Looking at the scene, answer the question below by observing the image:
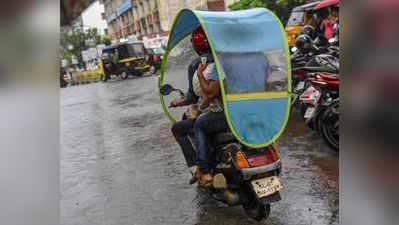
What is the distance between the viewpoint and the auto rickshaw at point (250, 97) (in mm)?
2848

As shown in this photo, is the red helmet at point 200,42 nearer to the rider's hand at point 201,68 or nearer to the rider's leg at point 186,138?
the rider's hand at point 201,68

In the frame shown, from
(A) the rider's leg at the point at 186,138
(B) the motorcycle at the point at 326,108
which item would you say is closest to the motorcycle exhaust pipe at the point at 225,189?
(A) the rider's leg at the point at 186,138

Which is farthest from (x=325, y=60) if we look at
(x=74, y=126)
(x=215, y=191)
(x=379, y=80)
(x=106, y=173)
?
(x=74, y=126)

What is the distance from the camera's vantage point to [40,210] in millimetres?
997

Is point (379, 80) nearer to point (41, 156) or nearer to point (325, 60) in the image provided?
point (41, 156)

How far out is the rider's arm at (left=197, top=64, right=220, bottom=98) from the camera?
3068 millimetres

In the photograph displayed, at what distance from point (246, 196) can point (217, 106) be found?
2.19 feet

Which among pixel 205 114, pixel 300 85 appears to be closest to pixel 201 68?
pixel 205 114

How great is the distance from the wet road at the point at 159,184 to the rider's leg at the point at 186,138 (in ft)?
1.45

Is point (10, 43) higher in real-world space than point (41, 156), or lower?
higher

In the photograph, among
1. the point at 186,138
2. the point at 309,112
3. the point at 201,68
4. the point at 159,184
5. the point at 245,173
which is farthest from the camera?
the point at 309,112

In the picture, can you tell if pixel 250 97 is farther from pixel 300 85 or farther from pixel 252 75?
pixel 300 85

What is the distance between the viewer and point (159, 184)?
4.44 meters

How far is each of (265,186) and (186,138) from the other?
79cm
